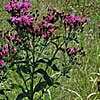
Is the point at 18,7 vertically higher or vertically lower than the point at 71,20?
higher

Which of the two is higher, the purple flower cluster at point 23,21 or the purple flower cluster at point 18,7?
the purple flower cluster at point 18,7

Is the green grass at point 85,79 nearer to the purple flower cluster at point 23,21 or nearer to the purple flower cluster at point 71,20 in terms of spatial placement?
the purple flower cluster at point 71,20

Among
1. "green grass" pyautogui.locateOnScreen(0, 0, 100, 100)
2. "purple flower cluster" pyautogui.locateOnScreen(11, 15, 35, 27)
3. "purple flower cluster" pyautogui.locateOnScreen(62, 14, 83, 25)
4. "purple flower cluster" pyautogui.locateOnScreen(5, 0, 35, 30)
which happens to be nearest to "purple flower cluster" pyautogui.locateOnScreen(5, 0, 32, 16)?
"purple flower cluster" pyautogui.locateOnScreen(5, 0, 35, 30)

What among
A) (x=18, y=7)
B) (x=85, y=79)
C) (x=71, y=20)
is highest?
(x=18, y=7)

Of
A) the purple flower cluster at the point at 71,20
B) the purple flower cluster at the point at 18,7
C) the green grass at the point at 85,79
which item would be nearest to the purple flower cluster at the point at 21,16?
the purple flower cluster at the point at 18,7

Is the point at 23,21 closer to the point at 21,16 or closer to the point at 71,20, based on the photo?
the point at 21,16

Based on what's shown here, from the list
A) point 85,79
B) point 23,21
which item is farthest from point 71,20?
point 85,79

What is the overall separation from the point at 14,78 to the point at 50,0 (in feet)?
10.4

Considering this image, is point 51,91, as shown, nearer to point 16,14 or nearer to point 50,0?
point 16,14

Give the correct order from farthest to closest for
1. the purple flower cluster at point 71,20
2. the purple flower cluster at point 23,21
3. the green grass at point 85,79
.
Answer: the green grass at point 85,79 → the purple flower cluster at point 71,20 → the purple flower cluster at point 23,21

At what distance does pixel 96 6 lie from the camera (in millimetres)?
6012

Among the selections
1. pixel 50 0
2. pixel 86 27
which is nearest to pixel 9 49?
pixel 86 27

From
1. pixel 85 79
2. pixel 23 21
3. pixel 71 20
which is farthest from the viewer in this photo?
pixel 85 79

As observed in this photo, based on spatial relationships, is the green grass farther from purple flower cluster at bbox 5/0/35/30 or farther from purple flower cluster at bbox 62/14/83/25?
purple flower cluster at bbox 5/0/35/30
